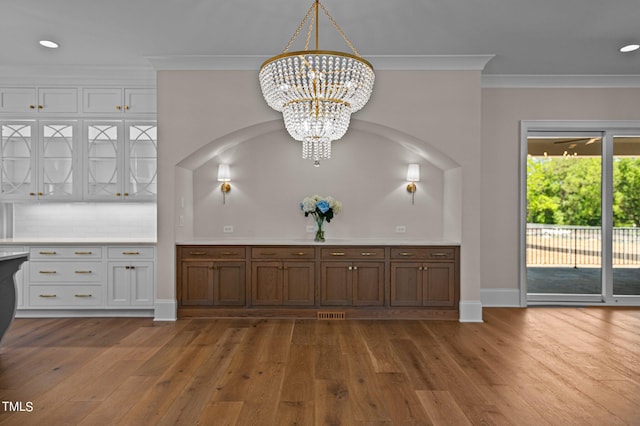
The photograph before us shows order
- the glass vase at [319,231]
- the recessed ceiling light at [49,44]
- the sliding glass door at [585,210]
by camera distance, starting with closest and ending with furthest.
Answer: the recessed ceiling light at [49,44] < the glass vase at [319,231] < the sliding glass door at [585,210]

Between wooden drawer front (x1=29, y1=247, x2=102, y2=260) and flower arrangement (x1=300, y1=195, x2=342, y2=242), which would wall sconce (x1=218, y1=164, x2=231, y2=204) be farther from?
wooden drawer front (x1=29, y1=247, x2=102, y2=260)

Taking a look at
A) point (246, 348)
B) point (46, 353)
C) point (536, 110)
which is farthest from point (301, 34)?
point (46, 353)

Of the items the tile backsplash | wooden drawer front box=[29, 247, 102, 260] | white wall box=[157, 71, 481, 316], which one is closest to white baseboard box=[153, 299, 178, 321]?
white wall box=[157, 71, 481, 316]

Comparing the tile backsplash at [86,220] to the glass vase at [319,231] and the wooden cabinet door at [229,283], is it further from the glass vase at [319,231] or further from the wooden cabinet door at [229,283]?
the glass vase at [319,231]

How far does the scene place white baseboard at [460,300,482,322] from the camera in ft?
15.3

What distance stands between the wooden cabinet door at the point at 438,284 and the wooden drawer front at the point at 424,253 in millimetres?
91

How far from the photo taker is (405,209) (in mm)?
5387

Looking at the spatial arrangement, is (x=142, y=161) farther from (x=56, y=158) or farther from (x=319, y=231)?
(x=319, y=231)

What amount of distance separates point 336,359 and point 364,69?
2.30m

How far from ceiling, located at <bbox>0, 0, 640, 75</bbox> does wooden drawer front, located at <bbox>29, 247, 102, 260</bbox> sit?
6.95ft

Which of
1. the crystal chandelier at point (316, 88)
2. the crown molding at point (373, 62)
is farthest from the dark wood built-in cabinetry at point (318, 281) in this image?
the crystal chandelier at point (316, 88)

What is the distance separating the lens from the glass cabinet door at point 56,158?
195 inches

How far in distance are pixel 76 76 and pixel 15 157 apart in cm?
122

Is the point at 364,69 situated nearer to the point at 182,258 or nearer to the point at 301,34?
the point at 301,34
